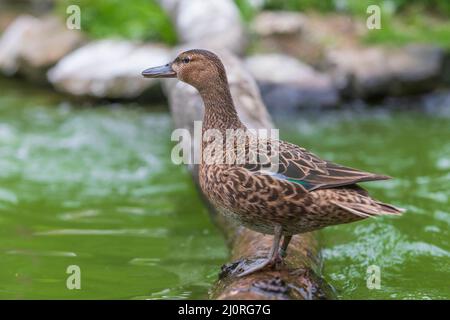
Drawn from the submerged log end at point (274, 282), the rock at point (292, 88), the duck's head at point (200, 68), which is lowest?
the submerged log end at point (274, 282)

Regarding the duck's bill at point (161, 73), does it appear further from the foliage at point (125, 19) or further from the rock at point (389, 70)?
the foliage at point (125, 19)

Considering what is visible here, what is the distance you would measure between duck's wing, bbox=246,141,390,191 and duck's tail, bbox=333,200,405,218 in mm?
135

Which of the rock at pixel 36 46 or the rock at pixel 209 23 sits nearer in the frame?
the rock at pixel 209 23

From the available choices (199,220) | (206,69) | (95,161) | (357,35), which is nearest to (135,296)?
(206,69)

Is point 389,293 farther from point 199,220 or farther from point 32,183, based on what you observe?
point 32,183

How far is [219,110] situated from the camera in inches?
185

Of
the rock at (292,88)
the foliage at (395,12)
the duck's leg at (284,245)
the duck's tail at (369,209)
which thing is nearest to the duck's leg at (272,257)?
the duck's leg at (284,245)

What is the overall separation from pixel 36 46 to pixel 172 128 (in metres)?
3.63

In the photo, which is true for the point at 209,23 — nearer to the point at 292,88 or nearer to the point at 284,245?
the point at 292,88

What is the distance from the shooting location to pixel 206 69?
475 cm

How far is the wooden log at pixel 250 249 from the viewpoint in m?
3.82

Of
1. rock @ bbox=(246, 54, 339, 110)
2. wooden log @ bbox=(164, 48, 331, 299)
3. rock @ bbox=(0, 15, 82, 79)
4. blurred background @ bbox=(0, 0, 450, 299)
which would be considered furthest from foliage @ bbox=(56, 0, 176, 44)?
wooden log @ bbox=(164, 48, 331, 299)

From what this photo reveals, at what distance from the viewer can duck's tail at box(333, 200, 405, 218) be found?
381 cm
